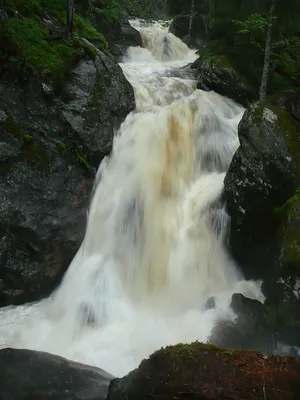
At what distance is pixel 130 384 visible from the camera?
4.26 m

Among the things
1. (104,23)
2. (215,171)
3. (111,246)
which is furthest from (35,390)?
(104,23)

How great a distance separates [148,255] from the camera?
9.38 metres

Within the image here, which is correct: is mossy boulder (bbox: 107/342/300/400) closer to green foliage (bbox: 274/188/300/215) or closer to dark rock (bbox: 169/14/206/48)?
green foliage (bbox: 274/188/300/215)

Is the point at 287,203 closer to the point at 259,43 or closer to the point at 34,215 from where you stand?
the point at 34,215

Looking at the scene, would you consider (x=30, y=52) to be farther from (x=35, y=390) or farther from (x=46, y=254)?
(x=35, y=390)

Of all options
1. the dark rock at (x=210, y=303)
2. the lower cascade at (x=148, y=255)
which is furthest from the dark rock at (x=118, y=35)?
the dark rock at (x=210, y=303)

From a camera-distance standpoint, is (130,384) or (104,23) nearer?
(130,384)

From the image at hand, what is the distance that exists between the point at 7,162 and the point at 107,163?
2.90 metres

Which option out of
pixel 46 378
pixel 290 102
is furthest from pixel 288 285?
pixel 290 102

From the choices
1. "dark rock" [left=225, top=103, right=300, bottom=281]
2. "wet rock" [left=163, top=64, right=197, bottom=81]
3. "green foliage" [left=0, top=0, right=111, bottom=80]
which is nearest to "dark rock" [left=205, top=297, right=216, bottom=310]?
"dark rock" [left=225, top=103, right=300, bottom=281]

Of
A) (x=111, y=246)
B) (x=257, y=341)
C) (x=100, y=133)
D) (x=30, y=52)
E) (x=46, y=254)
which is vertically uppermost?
(x=30, y=52)

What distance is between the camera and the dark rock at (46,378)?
5543 millimetres

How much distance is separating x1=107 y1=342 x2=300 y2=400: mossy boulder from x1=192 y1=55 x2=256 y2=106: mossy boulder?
1149 centimetres

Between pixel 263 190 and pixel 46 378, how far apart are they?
6.57 meters
